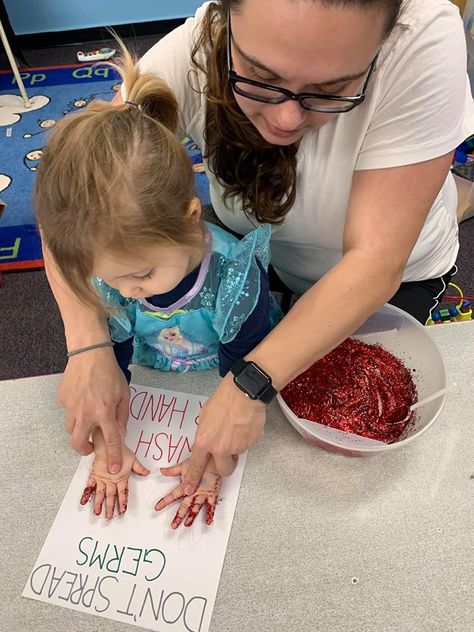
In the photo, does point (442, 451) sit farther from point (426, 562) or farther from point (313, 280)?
point (313, 280)

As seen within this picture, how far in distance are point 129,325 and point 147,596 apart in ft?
1.18

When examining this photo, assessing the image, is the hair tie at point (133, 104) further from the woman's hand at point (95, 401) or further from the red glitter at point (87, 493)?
the red glitter at point (87, 493)

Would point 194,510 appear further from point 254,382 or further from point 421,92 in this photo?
point 421,92

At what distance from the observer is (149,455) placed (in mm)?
677

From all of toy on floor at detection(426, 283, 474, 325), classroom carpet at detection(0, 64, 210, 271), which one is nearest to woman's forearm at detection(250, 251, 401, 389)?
toy on floor at detection(426, 283, 474, 325)

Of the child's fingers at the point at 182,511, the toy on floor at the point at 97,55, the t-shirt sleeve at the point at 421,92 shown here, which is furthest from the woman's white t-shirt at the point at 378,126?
the toy on floor at the point at 97,55

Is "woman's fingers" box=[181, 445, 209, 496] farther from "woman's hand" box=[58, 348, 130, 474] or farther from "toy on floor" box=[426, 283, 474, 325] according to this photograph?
"toy on floor" box=[426, 283, 474, 325]

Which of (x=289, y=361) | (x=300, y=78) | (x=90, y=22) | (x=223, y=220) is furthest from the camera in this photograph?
(x=90, y=22)

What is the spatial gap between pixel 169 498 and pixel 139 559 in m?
0.08

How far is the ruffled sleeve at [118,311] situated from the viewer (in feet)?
2.30

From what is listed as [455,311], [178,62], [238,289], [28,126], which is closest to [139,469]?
[238,289]

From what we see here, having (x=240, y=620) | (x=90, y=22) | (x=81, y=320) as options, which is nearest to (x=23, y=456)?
(x=81, y=320)

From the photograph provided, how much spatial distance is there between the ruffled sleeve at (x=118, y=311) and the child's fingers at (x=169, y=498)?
0.24m

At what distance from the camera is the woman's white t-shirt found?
1.97ft
